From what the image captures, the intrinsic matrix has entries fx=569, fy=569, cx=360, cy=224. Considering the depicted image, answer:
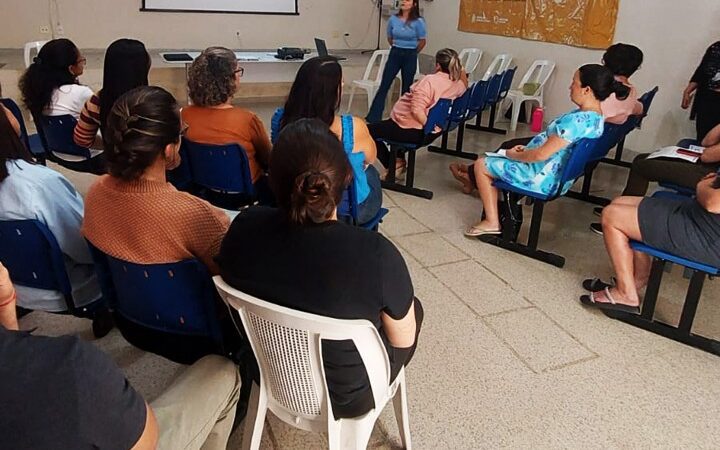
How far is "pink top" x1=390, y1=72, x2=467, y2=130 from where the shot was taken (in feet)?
12.7

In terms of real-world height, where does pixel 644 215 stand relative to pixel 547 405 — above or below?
above

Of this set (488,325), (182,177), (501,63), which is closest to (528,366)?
(488,325)

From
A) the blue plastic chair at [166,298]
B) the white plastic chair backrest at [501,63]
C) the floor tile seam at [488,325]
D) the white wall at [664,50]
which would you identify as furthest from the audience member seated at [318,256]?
the white plastic chair backrest at [501,63]

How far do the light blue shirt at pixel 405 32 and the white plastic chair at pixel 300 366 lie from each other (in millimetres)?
4812

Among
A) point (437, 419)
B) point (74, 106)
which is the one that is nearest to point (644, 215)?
point (437, 419)

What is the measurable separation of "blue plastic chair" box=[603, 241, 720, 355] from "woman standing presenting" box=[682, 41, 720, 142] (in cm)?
217

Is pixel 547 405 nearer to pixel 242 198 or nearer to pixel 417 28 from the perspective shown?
pixel 242 198

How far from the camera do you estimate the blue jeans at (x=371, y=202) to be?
2627mm

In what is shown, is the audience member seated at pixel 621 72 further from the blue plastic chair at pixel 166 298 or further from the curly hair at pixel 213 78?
the blue plastic chair at pixel 166 298

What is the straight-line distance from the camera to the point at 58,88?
3.10 meters

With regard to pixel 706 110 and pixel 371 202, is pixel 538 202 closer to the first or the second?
pixel 371 202

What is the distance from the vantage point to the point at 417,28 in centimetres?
579

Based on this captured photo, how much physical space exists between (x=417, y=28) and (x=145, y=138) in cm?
472

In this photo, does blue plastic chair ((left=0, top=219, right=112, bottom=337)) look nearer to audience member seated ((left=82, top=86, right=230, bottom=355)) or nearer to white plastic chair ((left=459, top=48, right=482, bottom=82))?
audience member seated ((left=82, top=86, right=230, bottom=355))
